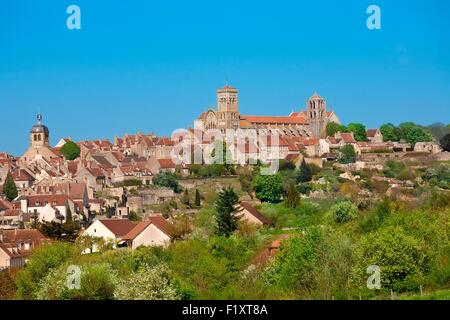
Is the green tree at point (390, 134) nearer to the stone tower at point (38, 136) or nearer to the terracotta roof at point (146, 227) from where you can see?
the stone tower at point (38, 136)

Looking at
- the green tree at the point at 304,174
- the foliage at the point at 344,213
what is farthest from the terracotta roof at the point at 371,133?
the foliage at the point at 344,213

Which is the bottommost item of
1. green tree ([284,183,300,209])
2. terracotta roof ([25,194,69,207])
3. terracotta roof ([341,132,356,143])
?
green tree ([284,183,300,209])

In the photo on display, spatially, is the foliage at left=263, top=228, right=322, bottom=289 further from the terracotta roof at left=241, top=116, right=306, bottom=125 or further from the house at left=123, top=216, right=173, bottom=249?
the terracotta roof at left=241, top=116, right=306, bottom=125

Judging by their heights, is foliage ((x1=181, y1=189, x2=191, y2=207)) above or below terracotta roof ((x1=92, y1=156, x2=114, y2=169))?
below

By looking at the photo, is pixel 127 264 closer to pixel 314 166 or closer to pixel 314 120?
pixel 314 166

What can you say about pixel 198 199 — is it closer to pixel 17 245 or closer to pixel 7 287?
pixel 17 245

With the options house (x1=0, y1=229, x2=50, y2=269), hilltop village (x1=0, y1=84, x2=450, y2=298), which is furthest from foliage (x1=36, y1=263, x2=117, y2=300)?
house (x1=0, y1=229, x2=50, y2=269)

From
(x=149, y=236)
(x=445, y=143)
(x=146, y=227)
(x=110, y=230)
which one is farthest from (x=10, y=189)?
(x=445, y=143)
